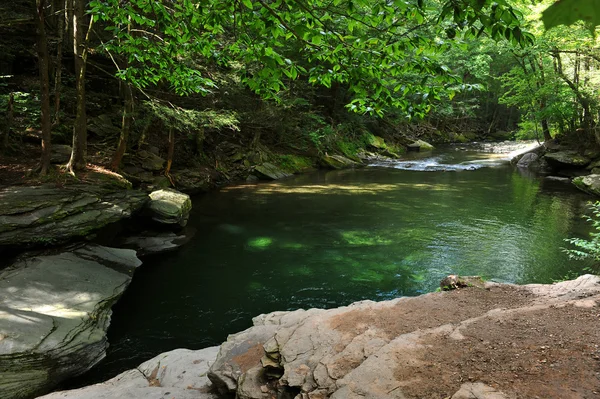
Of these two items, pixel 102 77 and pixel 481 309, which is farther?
pixel 102 77

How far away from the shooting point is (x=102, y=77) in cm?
1533

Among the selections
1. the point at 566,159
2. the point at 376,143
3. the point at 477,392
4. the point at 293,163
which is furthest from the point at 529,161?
the point at 477,392

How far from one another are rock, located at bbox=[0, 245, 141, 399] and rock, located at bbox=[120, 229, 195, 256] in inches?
71.6

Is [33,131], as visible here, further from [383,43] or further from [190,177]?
[383,43]

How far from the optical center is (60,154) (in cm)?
1136

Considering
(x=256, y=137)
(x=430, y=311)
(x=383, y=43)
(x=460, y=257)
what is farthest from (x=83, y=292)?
(x=256, y=137)

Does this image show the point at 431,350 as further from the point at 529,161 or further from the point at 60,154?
the point at 529,161

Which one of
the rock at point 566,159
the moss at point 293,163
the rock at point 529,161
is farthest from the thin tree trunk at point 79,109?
the rock at point 529,161

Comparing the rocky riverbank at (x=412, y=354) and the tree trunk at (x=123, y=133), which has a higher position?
the tree trunk at (x=123, y=133)

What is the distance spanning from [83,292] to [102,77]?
1198 cm

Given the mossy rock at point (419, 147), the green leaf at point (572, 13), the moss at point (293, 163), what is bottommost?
the moss at point (293, 163)

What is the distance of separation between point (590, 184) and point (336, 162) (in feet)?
43.9

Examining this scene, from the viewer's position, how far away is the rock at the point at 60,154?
36.1 feet

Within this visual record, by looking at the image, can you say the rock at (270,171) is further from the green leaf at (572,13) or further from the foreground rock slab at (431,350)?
the green leaf at (572,13)
